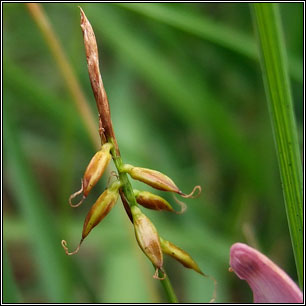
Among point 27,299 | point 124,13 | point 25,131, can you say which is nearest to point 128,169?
point 27,299

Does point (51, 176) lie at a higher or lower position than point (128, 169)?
higher

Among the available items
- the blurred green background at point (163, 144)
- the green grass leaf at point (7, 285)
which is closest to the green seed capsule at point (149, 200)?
the green grass leaf at point (7, 285)

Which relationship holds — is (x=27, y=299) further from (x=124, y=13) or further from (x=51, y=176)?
(x=124, y=13)

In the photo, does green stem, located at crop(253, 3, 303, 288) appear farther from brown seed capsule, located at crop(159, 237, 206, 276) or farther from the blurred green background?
the blurred green background

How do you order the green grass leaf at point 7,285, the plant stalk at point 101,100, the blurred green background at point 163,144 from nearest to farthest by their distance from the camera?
the plant stalk at point 101,100, the green grass leaf at point 7,285, the blurred green background at point 163,144

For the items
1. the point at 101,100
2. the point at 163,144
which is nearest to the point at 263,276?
the point at 101,100

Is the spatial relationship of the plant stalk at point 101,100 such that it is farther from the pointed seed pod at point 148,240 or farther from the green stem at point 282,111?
the green stem at point 282,111

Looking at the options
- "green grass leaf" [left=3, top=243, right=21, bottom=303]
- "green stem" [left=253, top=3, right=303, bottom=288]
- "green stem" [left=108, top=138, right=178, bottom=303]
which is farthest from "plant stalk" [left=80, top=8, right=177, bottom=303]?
"green grass leaf" [left=3, top=243, right=21, bottom=303]
